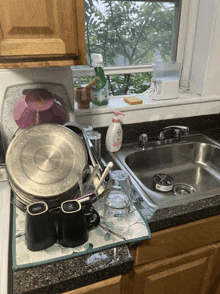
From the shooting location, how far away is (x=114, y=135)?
127 cm

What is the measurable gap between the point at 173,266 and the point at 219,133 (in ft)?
3.02

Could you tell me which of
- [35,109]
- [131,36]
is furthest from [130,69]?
[35,109]

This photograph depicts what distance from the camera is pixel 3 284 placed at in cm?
65

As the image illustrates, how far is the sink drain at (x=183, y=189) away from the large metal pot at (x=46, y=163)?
2.06ft

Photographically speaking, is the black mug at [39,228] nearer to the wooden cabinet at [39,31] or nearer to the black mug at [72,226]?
the black mug at [72,226]

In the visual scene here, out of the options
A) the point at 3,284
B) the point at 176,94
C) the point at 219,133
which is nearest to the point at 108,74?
the point at 176,94

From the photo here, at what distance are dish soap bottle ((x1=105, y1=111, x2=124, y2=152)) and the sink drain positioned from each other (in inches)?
15.2

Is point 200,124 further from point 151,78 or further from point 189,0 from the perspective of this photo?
point 189,0

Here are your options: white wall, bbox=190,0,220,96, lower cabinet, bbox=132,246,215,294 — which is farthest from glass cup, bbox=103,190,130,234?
white wall, bbox=190,0,220,96

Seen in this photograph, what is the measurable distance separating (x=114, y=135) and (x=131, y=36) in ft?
2.23

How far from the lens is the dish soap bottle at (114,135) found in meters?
1.27

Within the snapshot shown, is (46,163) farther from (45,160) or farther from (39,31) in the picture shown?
(39,31)

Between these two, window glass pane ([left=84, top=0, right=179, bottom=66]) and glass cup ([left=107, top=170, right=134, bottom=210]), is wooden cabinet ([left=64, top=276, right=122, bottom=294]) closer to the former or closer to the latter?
glass cup ([left=107, top=170, right=134, bottom=210])

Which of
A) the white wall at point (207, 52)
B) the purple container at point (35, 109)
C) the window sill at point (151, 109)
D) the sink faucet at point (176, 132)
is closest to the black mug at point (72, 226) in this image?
the purple container at point (35, 109)
